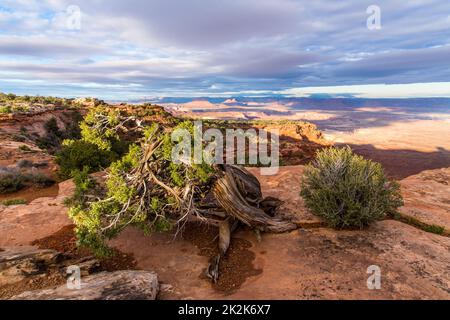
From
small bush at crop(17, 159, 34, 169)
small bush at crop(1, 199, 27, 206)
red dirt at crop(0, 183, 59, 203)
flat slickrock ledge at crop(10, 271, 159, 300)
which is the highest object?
small bush at crop(17, 159, 34, 169)

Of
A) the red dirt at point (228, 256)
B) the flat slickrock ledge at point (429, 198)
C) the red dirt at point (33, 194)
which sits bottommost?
the red dirt at point (228, 256)

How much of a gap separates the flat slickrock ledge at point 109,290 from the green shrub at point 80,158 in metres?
10.7

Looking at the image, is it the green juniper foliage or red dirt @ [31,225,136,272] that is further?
red dirt @ [31,225,136,272]

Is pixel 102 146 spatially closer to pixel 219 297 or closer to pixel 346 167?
pixel 219 297

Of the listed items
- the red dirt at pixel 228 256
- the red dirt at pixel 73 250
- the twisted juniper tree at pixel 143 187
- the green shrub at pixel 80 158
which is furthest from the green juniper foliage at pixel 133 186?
the green shrub at pixel 80 158

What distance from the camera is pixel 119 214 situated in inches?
267

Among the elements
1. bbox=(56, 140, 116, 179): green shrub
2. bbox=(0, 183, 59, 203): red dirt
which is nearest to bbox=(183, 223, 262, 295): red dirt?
bbox=(0, 183, 59, 203): red dirt

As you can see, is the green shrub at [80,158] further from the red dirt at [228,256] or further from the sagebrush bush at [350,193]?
the sagebrush bush at [350,193]

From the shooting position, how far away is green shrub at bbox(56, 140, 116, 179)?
15523 millimetres

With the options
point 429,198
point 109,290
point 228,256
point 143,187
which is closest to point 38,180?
point 143,187

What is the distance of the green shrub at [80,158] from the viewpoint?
15523 mm

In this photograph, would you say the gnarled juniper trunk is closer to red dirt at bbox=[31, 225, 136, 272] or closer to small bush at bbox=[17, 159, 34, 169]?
red dirt at bbox=[31, 225, 136, 272]

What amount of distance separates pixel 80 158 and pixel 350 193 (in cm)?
1361

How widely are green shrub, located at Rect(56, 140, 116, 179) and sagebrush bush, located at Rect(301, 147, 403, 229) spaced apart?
11.3 metres
